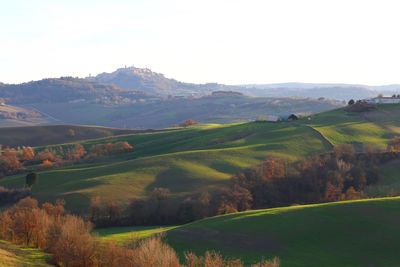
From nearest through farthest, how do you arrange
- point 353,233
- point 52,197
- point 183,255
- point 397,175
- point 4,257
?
point 4,257 < point 183,255 < point 353,233 < point 52,197 < point 397,175

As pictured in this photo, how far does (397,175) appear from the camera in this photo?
98938mm

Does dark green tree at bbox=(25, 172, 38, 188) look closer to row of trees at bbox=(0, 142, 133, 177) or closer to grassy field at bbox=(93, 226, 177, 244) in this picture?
row of trees at bbox=(0, 142, 133, 177)

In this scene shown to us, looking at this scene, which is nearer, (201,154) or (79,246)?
(79,246)

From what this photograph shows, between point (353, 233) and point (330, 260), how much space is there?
7.87 metres

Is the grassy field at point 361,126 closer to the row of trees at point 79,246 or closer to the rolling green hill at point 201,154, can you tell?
the rolling green hill at point 201,154

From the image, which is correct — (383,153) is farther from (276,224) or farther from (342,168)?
(276,224)

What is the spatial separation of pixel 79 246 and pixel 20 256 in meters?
6.30

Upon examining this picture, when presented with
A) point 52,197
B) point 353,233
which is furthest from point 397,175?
point 52,197

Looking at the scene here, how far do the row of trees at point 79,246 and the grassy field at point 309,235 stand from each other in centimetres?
514

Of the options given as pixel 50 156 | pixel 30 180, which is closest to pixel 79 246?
pixel 30 180

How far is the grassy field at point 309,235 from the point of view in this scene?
52.9 meters

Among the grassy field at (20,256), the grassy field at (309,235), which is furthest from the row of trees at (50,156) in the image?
the grassy field at (20,256)

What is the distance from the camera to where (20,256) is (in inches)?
2116

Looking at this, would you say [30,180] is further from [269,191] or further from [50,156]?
[269,191]
